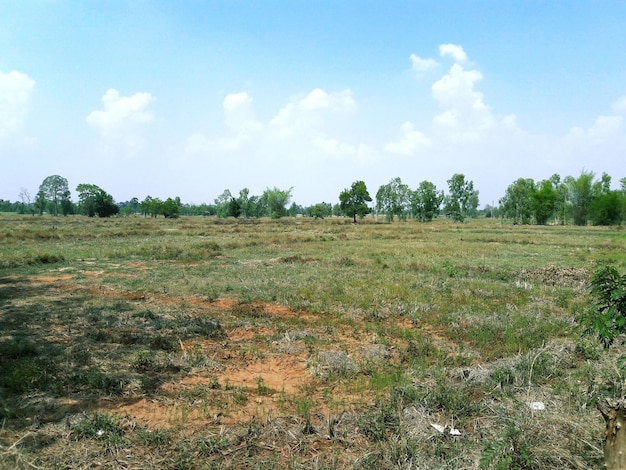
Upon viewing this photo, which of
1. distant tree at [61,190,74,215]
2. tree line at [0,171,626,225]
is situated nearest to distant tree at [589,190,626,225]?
tree line at [0,171,626,225]

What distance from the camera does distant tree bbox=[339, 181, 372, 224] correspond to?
287 ft

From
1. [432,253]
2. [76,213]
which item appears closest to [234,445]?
[432,253]

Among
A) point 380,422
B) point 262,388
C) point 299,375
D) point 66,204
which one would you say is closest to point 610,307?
point 380,422

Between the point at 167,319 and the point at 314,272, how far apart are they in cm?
919

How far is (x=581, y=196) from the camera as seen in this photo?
81.9 metres

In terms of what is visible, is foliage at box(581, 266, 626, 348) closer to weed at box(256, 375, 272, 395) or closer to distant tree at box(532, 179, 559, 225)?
weed at box(256, 375, 272, 395)

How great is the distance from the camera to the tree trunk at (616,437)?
307cm

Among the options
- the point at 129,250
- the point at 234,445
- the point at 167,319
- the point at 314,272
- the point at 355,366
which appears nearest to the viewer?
the point at 234,445

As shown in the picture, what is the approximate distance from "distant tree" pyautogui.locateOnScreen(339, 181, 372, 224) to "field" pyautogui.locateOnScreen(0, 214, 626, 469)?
72.9 m

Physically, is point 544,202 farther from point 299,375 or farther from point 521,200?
point 299,375

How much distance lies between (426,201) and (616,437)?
98.5m

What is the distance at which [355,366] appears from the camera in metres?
7.20

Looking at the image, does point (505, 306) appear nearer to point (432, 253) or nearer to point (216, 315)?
point (216, 315)

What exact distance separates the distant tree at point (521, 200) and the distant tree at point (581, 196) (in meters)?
8.64
